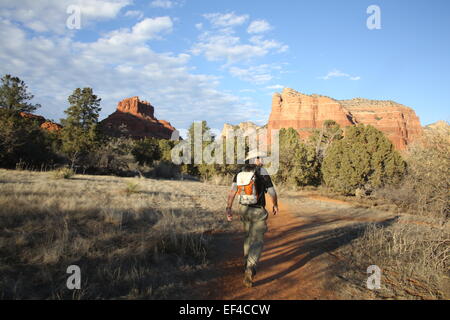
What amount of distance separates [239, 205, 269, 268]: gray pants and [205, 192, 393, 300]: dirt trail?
48cm

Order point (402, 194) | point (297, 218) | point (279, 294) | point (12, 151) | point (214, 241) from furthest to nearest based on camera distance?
point (12, 151), point (402, 194), point (297, 218), point (214, 241), point (279, 294)

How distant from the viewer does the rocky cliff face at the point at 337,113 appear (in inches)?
3585

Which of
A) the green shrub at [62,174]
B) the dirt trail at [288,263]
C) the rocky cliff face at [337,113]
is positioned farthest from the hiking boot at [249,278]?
the rocky cliff face at [337,113]

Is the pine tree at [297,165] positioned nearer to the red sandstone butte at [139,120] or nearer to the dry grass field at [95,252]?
the dry grass field at [95,252]

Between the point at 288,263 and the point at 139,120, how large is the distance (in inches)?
5047

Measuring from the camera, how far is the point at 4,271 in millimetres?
3535

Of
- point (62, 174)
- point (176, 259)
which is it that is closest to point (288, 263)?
point (176, 259)

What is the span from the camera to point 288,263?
16.8ft

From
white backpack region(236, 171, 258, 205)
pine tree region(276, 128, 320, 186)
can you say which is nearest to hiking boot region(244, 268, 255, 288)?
white backpack region(236, 171, 258, 205)

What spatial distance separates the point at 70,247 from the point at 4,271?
96 cm

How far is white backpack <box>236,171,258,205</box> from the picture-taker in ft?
14.5

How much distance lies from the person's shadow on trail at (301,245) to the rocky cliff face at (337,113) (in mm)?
77781
